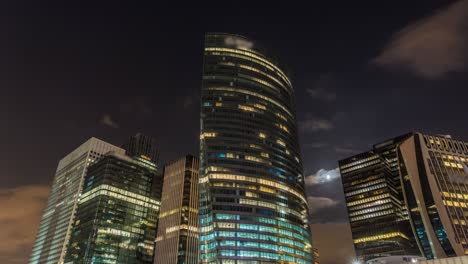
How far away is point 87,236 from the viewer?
7825 inches

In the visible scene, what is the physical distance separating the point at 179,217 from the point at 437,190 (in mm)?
124154

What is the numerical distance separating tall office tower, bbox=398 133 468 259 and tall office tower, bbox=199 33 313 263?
54564 millimetres

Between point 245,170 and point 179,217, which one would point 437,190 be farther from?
point 179,217

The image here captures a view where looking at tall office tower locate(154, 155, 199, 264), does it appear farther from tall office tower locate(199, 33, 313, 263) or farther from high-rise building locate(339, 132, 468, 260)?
high-rise building locate(339, 132, 468, 260)

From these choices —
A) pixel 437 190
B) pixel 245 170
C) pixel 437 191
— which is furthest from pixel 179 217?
pixel 437 190

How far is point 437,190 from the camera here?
165875 millimetres

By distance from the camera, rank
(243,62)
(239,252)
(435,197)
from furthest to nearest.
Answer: (243,62), (435,197), (239,252)

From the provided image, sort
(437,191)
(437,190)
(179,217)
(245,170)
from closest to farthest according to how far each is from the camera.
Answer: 1. (245,170)
2. (437,191)
3. (437,190)
4. (179,217)

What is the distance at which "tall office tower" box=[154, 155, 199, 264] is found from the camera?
169m

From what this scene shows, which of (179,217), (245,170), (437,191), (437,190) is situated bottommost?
(179,217)

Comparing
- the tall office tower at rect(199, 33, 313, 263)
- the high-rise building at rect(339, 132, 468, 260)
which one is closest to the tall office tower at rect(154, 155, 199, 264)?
the tall office tower at rect(199, 33, 313, 263)

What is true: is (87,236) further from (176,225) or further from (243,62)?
(243,62)

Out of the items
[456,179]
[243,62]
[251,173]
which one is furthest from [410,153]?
[243,62]

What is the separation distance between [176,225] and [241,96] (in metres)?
→ 72.5
